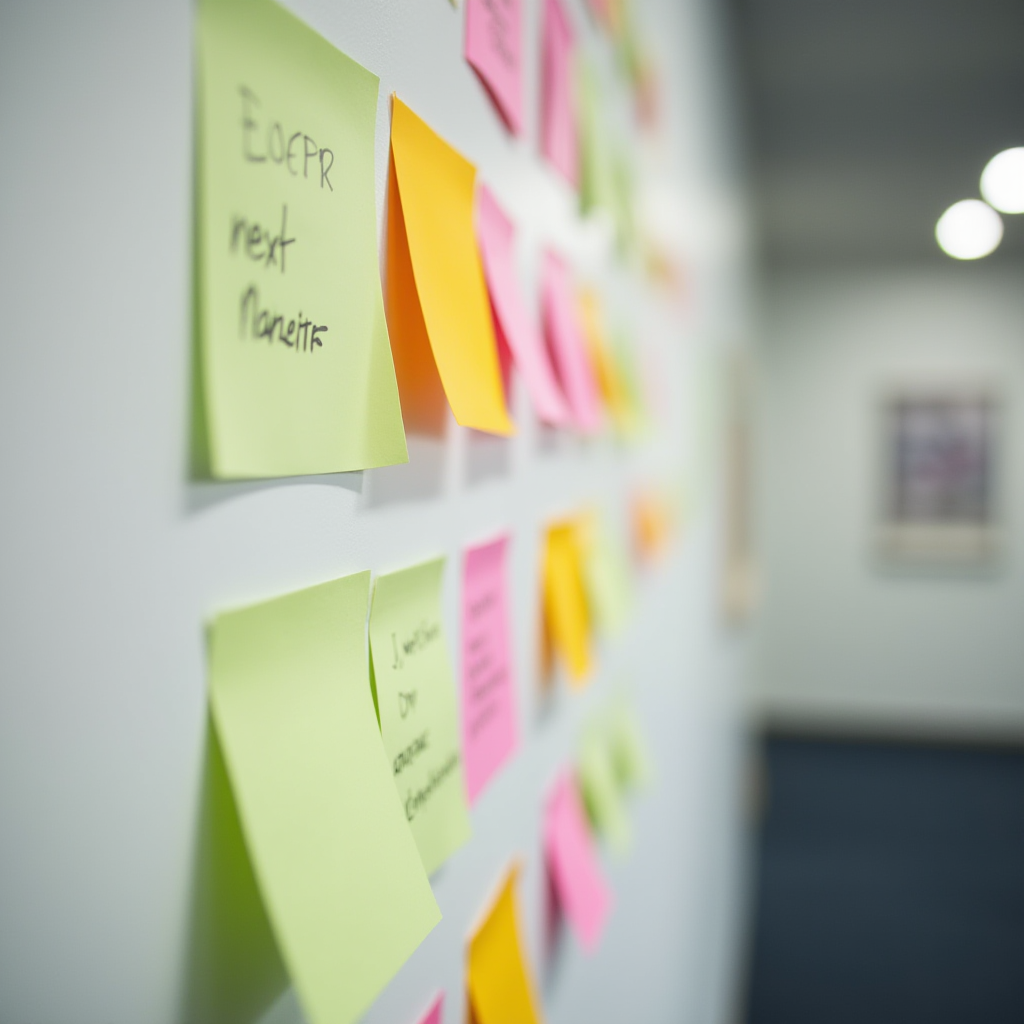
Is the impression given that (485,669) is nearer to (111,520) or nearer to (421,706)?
(421,706)

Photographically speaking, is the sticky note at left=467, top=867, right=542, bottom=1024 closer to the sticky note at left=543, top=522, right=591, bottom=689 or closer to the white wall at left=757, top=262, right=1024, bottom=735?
the sticky note at left=543, top=522, right=591, bottom=689

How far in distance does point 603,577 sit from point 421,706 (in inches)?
12.7

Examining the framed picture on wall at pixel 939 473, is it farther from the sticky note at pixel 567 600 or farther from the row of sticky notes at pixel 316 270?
the row of sticky notes at pixel 316 270

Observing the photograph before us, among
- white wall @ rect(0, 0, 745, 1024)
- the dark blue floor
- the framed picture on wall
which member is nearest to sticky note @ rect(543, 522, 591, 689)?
white wall @ rect(0, 0, 745, 1024)

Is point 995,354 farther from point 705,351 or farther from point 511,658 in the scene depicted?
point 511,658

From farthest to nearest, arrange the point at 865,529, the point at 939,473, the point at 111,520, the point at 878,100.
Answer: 1. the point at 865,529
2. the point at 939,473
3. the point at 878,100
4. the point at 111,520

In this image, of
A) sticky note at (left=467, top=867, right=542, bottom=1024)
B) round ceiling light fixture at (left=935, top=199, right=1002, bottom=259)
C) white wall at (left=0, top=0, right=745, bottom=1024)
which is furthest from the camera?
round ceiling light fixture at (left=935, top=199, right=1002, bottom=259)

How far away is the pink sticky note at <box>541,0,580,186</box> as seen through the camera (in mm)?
457

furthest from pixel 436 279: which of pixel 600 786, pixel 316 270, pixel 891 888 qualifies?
pixel 891 888

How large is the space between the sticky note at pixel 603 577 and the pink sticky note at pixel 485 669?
156 millimetres

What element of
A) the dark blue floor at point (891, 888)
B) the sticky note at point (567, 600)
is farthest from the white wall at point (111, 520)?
the dark blue floor at point (891, 888)

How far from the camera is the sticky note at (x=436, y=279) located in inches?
11.2

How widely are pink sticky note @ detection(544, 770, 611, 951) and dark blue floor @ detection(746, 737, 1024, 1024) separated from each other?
2113 millimetres

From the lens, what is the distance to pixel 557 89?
0.47m
